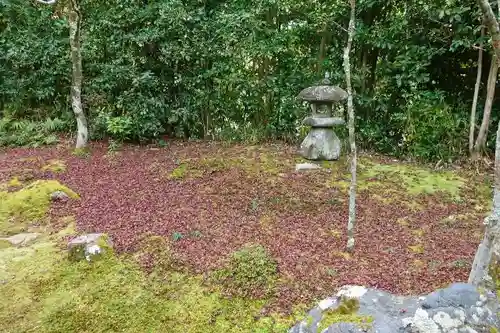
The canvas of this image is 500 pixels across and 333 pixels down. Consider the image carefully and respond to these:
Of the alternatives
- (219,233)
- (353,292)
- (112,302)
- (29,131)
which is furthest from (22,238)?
(29,131)

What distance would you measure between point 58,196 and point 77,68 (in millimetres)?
3238

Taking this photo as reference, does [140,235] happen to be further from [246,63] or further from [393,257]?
[246,63]

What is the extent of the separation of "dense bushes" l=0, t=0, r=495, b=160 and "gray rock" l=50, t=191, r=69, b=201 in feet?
8.75

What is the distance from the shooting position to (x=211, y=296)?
3627 mm

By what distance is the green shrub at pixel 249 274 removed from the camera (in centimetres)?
365

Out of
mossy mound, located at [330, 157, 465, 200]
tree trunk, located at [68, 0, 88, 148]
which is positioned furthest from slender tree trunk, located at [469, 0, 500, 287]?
tree trunk, located at [68, 0, 88, 148]

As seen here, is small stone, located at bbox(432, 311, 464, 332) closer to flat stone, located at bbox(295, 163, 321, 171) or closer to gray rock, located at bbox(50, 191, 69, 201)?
flat stone, located at bbox(295, 163, 321, 171)

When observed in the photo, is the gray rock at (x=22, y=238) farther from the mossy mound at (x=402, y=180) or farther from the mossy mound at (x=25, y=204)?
the mossy mound at (x=402, y=180)

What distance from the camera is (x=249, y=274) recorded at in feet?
12.4

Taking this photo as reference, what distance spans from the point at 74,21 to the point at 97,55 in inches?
55.1

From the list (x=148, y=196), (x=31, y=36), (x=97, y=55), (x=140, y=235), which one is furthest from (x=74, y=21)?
(x=140, y=235)

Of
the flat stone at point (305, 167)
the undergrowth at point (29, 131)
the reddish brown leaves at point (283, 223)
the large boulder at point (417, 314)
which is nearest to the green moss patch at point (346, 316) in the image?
the large boulder at point (417, 314)

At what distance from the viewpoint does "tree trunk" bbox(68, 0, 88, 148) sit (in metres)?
7.65

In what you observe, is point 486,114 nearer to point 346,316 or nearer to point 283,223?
point 283,223
